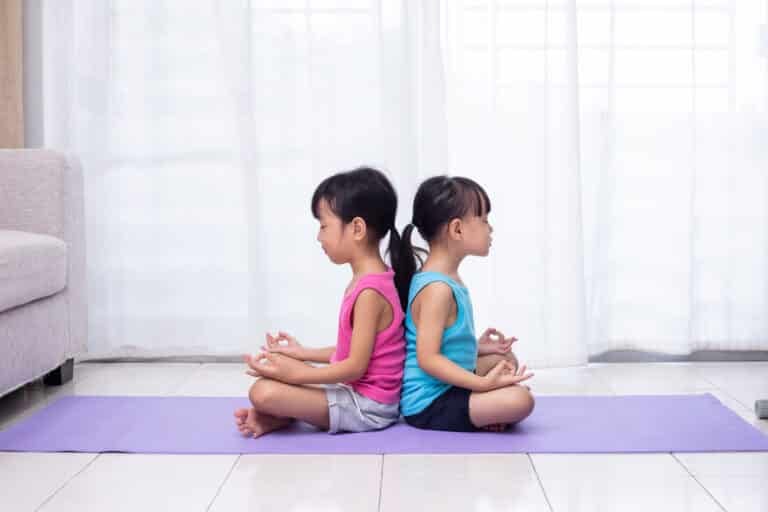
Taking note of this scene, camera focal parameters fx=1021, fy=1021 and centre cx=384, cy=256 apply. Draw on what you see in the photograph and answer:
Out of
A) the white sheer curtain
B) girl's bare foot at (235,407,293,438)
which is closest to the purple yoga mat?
girl's bare foot at (235,407,293,438)

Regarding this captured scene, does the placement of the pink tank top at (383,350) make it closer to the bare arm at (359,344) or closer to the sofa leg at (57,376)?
the bare arm at (359,344)

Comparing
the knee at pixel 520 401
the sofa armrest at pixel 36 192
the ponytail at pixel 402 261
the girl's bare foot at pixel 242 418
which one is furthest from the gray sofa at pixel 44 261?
the knee at pixel 520 401

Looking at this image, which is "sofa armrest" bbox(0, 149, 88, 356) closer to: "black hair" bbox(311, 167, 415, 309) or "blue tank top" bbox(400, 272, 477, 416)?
"black hair" bbox(311, 167, 415, 309)

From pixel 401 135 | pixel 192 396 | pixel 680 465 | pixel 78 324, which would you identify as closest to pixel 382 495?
pixel 680 465

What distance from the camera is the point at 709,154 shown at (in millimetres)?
2990

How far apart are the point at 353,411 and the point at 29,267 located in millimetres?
810

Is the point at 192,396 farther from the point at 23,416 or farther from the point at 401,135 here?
the point at 401,135

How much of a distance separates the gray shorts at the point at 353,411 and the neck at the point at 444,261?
305 mm

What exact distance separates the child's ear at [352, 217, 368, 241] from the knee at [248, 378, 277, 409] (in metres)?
0.35

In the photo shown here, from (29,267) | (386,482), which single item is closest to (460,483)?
(386,482)

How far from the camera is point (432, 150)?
9.73ft

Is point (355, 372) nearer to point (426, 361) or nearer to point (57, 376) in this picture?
point (426, 361)

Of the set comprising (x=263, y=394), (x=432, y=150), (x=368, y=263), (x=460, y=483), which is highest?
(x=432, y=150)

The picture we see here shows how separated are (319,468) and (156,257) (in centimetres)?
140
